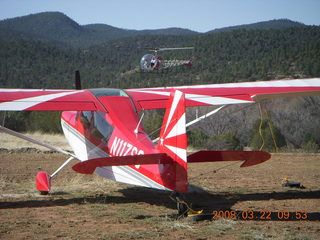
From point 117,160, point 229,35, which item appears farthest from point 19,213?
point 229,35

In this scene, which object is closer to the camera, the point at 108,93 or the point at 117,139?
the point at 117,139

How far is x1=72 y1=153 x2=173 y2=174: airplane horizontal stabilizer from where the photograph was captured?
18.6 ft

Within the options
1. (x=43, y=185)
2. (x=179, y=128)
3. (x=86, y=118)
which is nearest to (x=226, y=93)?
(x=86, y=118)

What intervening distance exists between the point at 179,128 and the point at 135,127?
1.57 metres

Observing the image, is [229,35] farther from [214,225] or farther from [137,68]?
[214,225]

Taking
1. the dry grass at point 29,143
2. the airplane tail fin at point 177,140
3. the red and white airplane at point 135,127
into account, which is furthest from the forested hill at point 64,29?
the airplane tail fin at point 177,140

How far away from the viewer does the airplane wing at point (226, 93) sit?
8.78m

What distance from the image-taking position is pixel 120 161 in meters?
5.91

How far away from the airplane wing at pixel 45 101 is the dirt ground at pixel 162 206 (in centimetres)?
174

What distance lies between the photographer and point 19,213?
712 centimetres

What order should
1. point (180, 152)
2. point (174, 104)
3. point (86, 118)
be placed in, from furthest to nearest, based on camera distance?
point (86, 118) → point (174, 104) → point (180, 152)

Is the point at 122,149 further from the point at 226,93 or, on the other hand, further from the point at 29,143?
the point at 29,143

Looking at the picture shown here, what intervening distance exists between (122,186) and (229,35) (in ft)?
161

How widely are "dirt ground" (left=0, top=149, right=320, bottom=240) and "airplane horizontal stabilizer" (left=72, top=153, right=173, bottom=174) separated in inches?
33.8
